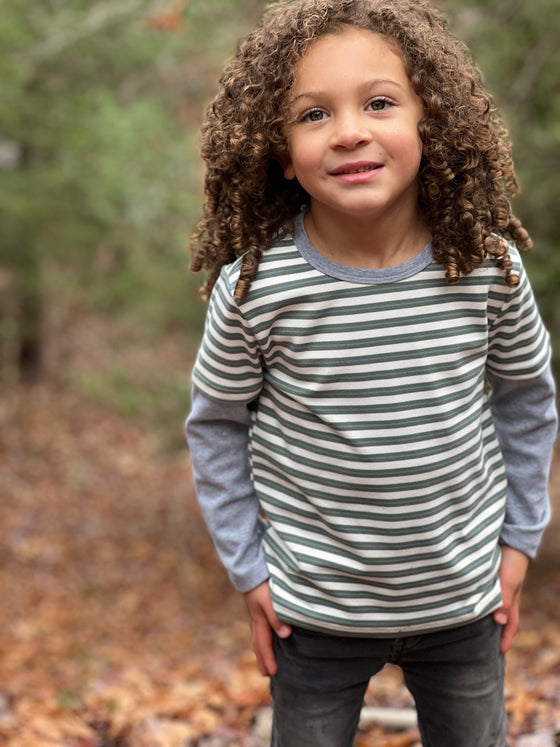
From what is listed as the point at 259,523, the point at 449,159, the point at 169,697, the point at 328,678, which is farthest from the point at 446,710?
the point at 169,697

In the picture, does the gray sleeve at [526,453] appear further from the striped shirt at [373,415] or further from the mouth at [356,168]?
the mouth at [356,168]

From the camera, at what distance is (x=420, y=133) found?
5.83 ft

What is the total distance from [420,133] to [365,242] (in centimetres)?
26

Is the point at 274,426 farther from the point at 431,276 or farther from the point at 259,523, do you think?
the point at 431,276

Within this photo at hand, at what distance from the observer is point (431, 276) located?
1.80 metres

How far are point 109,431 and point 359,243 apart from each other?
12455 mm

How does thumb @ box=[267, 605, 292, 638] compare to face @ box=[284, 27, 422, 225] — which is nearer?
face @ box=[284, 27, 422, 225]

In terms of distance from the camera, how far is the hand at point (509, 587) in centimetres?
198

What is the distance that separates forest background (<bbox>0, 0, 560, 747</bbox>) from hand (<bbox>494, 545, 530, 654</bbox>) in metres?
1.36

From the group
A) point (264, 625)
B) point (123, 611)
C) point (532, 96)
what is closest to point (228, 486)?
point (264, 625)

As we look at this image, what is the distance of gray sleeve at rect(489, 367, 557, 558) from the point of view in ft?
6.53

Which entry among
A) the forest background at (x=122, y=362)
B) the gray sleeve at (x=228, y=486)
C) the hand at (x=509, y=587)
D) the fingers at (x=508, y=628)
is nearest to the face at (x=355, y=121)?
the gray sleeve at (x=228, y=486)

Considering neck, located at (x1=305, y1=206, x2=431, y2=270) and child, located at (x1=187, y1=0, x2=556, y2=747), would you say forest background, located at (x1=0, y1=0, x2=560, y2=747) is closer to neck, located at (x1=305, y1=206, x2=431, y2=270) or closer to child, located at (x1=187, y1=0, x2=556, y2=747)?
child, located at (x1=187, y1=0, x2=556, y2=747)

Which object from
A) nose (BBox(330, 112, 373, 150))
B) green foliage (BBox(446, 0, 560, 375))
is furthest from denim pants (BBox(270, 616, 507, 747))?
green foliage (BBox(446, 0, 560, 375))
